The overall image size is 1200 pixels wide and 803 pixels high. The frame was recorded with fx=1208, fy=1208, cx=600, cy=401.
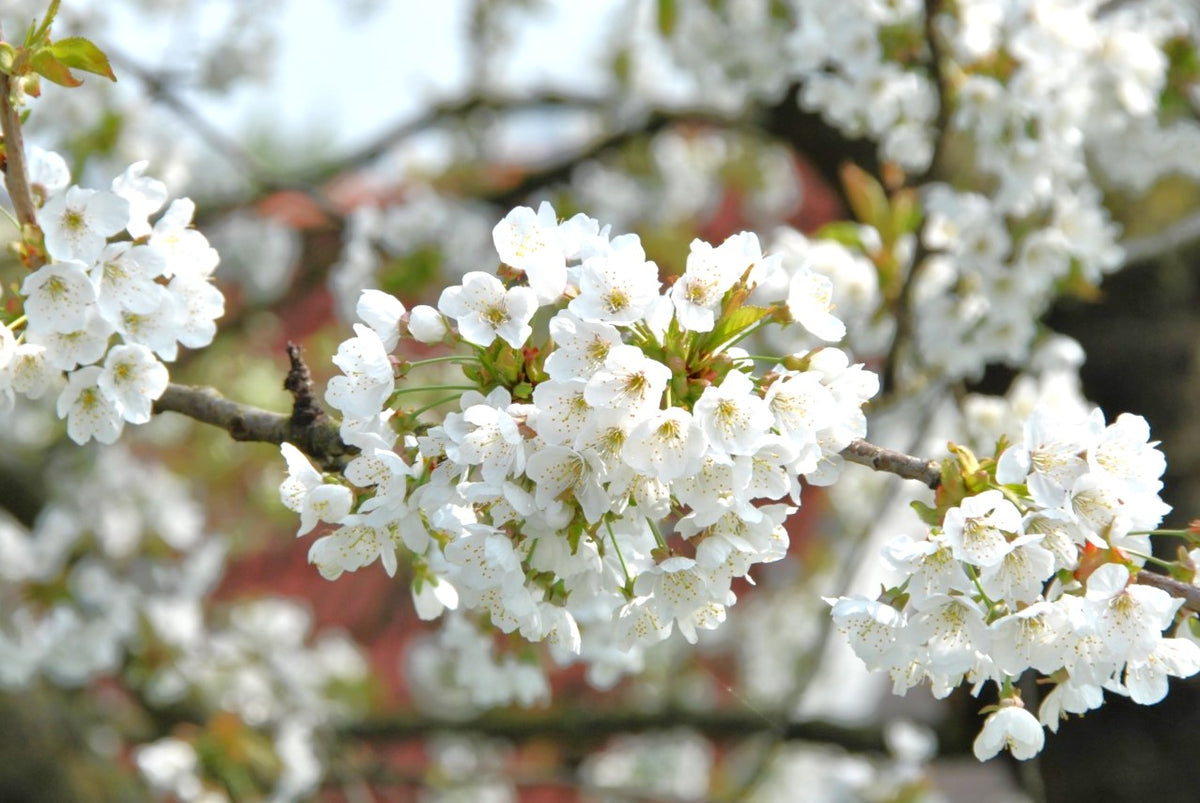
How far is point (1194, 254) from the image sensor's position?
2.72 m

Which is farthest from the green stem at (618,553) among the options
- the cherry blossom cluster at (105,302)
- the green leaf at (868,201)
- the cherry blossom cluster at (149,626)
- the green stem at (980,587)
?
the cherry blossom cluster at (149,626)

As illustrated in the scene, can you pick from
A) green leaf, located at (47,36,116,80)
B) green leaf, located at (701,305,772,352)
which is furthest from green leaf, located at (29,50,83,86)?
green leaf, located at (701,305,772,352)

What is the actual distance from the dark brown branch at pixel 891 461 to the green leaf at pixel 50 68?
29.7 inches

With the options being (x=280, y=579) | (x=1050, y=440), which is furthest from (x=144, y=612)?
(x=280, y=579)

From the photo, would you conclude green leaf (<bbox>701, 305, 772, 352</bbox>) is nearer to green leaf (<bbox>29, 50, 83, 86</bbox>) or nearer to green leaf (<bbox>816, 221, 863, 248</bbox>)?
green leaf (<bbox>29, 50, 83, 86</bbox>)

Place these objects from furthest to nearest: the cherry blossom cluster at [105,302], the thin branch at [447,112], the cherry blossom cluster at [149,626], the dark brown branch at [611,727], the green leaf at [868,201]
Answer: the thin branch at [447,112], the dark brown branch at [611,727], the cherry blossom cluster at [149,626], the green leaf at [868,201], the cherry blossom cluster at [105,302]

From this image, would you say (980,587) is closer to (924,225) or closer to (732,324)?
(732,324)

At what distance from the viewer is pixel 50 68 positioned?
1073 mm

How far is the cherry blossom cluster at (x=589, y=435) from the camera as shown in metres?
0.94

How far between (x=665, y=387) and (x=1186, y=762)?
1832mm

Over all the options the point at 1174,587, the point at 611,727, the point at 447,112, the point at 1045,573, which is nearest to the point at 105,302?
the point at 1045,573

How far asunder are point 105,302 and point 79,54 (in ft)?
0.75

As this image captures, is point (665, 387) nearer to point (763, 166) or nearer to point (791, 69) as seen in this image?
point (791, 69)

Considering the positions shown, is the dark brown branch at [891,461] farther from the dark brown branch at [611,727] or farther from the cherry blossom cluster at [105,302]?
the dark brown branch at [611,727]
